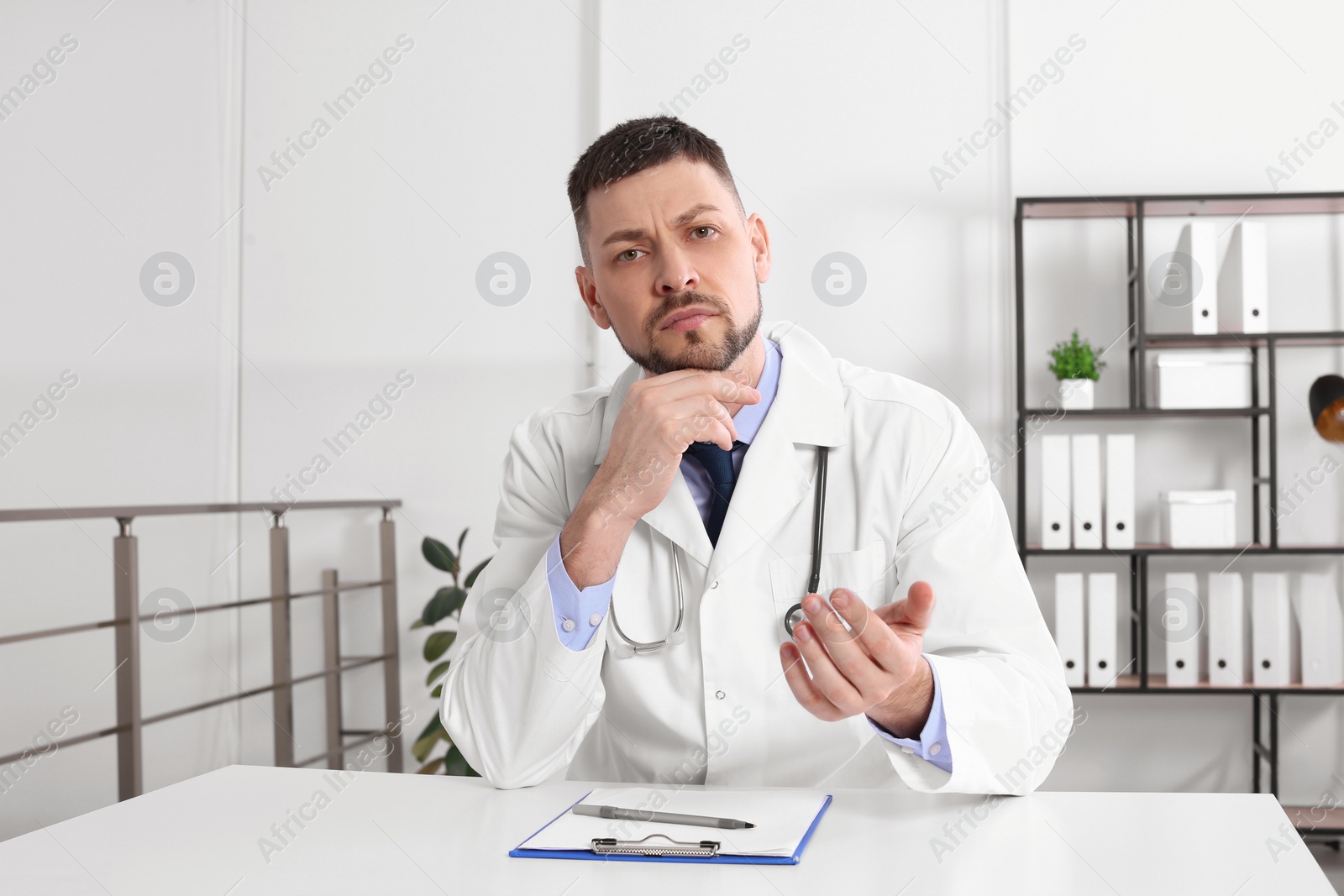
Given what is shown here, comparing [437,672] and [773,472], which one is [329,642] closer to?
[437,672]

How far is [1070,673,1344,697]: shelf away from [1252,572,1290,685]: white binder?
0.10 ft

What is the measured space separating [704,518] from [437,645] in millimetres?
1869

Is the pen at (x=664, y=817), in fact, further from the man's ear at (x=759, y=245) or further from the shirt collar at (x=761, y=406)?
the man's ear at (x=759, y=245)

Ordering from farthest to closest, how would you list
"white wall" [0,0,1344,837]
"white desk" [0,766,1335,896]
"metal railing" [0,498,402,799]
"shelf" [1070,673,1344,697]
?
"metal railing" [0,498,402,799]
"white wall" [0,0,1344,837]
"shelf" [1070,673,1344,697]
"white desk" [0,766,1335,896]

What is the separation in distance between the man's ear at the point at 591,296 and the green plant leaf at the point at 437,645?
173 centimetres

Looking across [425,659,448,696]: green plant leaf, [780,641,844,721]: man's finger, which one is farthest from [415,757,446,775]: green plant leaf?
[780,641,844,721]: man's finger

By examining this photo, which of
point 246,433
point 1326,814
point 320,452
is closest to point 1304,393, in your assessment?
point 1326,814

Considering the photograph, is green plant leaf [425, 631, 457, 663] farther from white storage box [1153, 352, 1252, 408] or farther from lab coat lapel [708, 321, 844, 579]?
white storage box [1153, 352, 1252, 408]

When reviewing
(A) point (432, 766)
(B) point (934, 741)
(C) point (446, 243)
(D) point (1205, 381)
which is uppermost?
(C) point (446, 243)

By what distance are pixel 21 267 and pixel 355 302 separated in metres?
0.96

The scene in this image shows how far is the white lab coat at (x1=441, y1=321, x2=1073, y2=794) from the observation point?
1.18 meters

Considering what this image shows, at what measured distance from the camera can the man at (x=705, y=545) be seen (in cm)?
119

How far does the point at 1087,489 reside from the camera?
2.77 meters

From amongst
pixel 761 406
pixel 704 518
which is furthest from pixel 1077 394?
pixel 704 518
